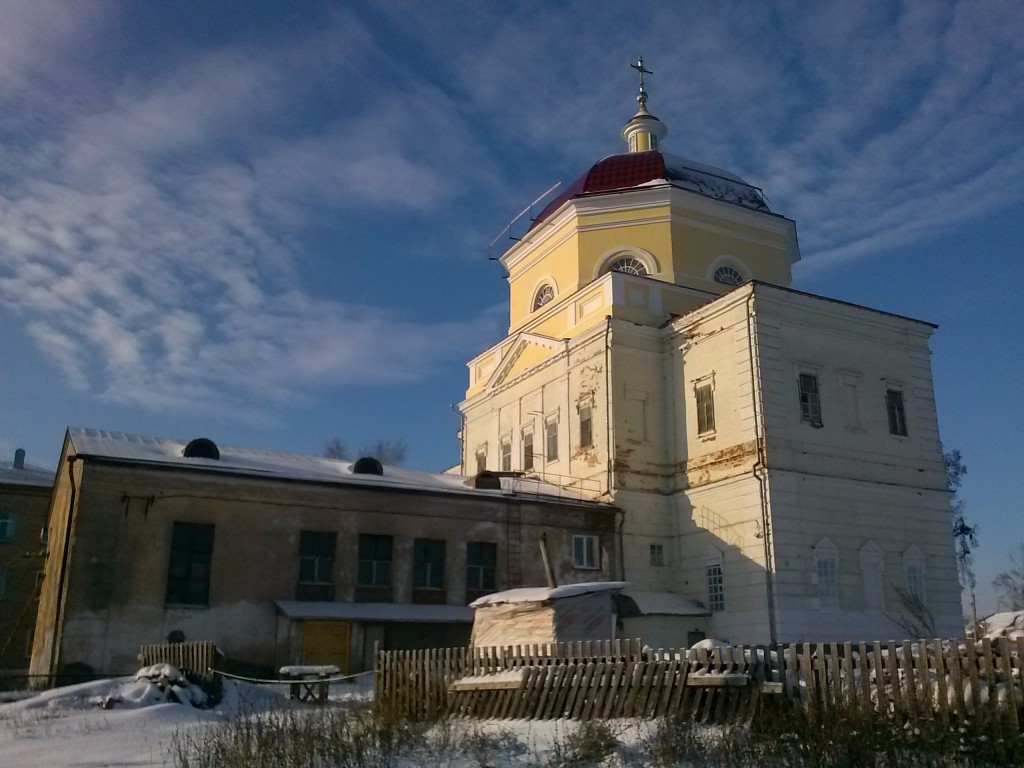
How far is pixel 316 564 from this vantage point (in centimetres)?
2344

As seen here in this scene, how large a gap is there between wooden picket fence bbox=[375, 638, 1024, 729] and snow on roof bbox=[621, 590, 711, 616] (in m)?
12.6

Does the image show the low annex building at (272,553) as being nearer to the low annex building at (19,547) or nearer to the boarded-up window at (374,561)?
the boarded-up window at (374,561)

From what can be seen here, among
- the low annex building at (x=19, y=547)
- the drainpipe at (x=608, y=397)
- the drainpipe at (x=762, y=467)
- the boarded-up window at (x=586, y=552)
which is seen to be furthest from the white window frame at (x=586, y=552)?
the low annex building at (x=19, y=547)

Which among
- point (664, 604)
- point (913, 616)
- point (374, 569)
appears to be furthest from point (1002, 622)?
point (374, 569)

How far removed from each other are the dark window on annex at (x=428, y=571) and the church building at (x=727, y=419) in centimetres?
448

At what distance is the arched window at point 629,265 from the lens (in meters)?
31.2

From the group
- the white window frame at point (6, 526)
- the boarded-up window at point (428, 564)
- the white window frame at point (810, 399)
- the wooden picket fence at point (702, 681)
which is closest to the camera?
the wooden picket fence at point (702, 681)

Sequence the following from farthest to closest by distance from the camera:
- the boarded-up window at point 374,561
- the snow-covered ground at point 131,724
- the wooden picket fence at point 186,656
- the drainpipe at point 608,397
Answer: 1. the drainpipe at point 608,397
2. the boarded-up window at point 374,561
3. the wooden picket fence at point 186,656
4. the snow-covered ground at point 131,724

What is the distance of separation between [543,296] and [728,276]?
263 inches

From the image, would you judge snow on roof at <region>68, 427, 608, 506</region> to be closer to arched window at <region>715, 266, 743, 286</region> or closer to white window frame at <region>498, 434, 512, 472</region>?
white window frame at <region>498, 434, 512, 472</region>

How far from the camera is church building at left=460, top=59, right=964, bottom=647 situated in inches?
971

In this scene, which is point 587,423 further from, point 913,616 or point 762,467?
point 913,616

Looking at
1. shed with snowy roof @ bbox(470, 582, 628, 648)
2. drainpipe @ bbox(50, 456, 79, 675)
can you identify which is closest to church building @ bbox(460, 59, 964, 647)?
shed with snowy roof @ bbox(470, 582, 628, 648)

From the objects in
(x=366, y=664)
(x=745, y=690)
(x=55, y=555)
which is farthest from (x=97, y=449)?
(x=745, y=690)
